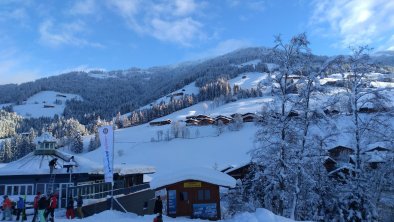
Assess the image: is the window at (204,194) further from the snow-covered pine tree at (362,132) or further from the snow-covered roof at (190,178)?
the snow-covered pine tree at (362,132)

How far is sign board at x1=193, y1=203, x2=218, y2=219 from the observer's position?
22141 mm

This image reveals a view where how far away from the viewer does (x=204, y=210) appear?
2219cm

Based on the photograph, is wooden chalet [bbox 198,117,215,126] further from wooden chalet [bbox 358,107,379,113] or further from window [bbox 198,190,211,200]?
window [bbox 198,190,211,200]

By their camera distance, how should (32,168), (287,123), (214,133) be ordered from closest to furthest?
1. (287,123)
2. (32,168)
3. (214,133)

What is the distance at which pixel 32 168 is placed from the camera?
3359 cm

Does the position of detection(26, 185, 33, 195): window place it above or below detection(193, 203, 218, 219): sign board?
above

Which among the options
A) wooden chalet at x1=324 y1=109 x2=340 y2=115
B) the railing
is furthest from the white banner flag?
wooden chalet at x1=324 y1=109 x2=340 y2=115

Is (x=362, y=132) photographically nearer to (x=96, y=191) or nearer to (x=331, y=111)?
(x=331, y=111)

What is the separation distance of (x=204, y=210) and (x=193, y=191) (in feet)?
3.83

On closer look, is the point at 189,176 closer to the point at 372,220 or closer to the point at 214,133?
the point at 372,220

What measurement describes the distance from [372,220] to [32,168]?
2553 cm

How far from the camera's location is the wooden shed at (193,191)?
22062 mm

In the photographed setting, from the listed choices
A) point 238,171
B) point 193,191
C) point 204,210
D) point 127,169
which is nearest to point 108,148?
point 193,191

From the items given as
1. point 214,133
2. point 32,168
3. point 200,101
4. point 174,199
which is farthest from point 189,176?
point 200,101
